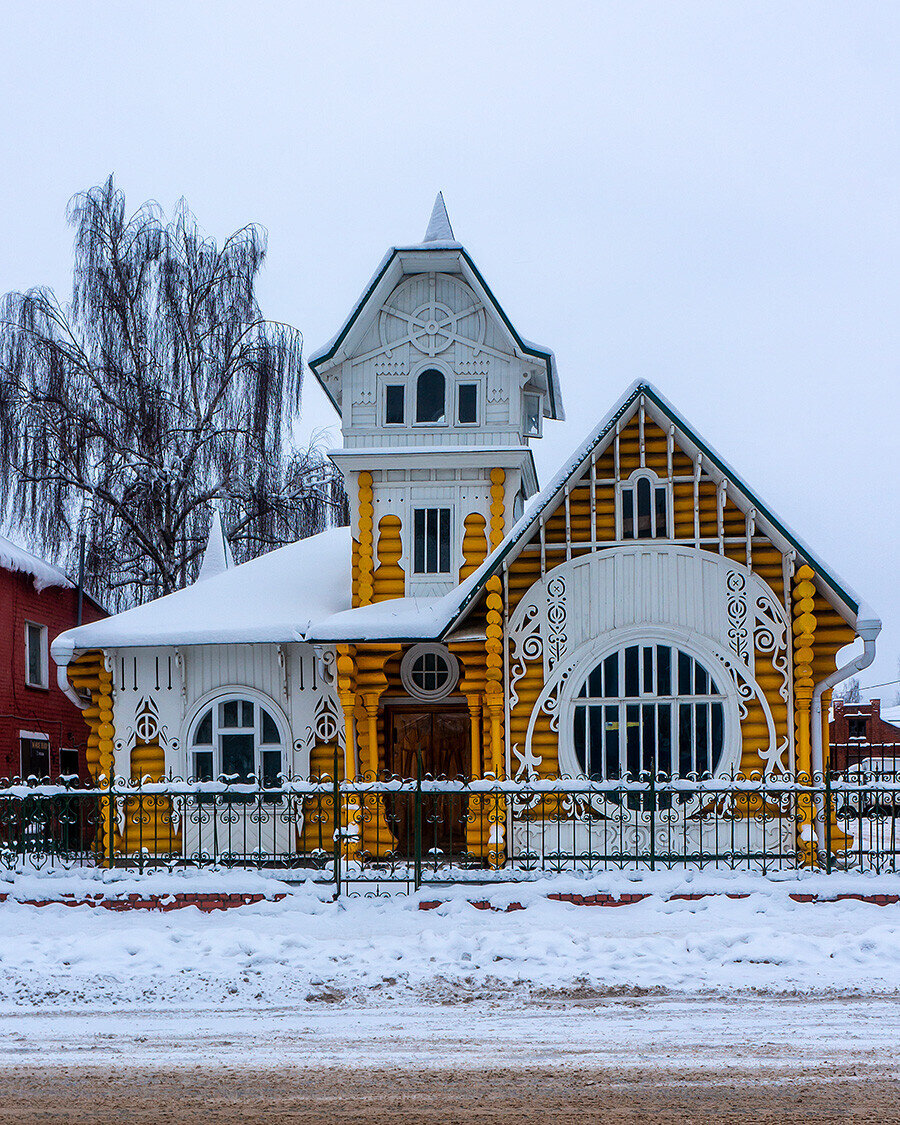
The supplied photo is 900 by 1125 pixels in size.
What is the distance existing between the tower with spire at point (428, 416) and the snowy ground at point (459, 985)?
661cm

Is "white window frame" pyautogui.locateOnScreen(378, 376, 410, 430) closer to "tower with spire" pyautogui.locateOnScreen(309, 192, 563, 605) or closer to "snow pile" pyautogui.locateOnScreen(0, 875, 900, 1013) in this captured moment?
"tower with spire" pyautogui.locateOnScreen(309, 192, 563, 605)

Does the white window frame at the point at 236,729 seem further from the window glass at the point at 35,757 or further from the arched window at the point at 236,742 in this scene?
the window glass at the point at 35,757

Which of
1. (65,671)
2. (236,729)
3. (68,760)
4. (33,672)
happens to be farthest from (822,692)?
(68,760)

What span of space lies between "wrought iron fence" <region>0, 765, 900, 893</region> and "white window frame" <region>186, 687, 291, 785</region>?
166cm

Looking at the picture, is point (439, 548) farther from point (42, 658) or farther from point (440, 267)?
point (42, 658)

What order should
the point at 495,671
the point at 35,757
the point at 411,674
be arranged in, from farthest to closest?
the point at 35,757
the point at 411,674
the point at 495,671

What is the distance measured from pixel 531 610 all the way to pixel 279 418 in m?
15.5

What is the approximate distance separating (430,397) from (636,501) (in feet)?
14.5

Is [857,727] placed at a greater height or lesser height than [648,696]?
lesser

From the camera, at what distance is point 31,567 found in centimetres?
2519

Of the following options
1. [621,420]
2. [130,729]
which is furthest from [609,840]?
[130,729]

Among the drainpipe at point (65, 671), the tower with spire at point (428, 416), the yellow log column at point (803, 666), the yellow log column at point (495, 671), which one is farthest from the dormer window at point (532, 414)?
the drainpipe at point (65, 671)

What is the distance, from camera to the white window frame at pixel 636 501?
617 inches

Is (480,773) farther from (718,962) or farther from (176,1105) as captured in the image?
(176,1105)
